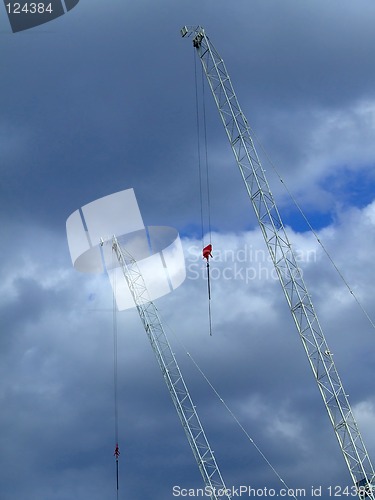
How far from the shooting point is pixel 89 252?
116 meters

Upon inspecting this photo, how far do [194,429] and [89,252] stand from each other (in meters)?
31.6

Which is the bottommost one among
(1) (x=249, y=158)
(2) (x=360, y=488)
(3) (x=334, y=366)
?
(2) (x=360, y=488)

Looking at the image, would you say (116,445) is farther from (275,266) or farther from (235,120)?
(235,120)

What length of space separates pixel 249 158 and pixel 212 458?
4637 centimetres

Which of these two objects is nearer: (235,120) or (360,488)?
(360,488)

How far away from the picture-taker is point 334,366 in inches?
3728

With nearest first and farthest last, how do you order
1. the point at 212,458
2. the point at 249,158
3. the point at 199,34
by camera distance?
the point at 249,158, the point at 199,34, the point at 212,458

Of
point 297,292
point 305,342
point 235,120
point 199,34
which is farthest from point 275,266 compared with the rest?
point 199,34

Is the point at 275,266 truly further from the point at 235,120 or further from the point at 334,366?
the point at 235,120

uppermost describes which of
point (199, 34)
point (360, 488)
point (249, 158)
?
point (199, 34)

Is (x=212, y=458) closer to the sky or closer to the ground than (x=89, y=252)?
closer to the ground

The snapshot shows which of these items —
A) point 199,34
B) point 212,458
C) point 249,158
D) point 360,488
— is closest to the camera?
point 360,488

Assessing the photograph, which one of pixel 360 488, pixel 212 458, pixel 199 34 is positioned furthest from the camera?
pixel 212 458

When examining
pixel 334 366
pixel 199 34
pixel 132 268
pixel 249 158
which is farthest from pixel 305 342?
pixel 199 34
